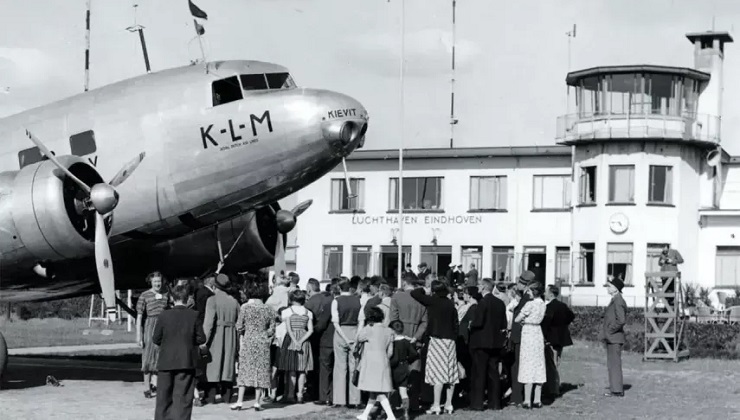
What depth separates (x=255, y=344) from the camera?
53.3 ft

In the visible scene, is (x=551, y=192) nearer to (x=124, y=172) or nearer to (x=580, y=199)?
(x=580, y=199)

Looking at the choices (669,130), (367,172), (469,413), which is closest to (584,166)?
(669,130)

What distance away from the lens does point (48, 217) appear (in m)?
16.6

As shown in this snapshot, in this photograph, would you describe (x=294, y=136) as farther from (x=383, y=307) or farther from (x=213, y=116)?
(x=383, y=307)

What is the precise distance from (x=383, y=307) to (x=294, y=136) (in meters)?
3.21

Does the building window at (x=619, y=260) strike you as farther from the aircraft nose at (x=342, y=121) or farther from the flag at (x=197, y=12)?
the aircraft nose at (x=342, y=121)

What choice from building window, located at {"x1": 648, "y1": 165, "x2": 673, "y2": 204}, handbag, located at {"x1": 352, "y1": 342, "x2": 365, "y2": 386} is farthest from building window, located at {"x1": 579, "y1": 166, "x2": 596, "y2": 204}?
handbag, located at {"x1": 352, "y1": 342, "x2": 365, "y2": 386}

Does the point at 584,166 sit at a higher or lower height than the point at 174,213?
higher

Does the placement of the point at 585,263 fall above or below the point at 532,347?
above

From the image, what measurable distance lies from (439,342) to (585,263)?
33485 millimetres

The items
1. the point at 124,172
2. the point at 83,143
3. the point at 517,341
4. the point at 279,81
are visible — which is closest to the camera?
the point at 124,172

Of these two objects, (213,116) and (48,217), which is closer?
(48,217)

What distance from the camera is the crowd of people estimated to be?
1630cm

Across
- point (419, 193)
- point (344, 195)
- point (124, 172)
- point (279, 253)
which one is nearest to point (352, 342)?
point (124, 172)
